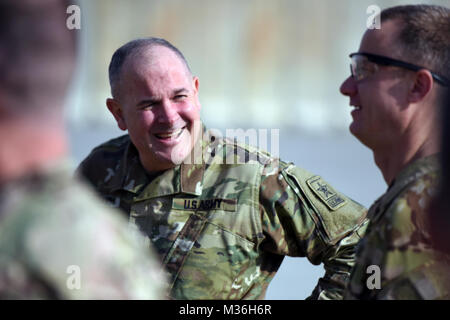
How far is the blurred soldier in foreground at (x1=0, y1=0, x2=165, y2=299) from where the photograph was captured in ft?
4.01

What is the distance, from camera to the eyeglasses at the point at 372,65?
199 centimetres

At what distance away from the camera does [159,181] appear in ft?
9.24

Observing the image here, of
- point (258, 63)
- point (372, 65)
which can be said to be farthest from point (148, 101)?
point (258, 63)

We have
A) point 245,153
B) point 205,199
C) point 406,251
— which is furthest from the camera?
point 245,153

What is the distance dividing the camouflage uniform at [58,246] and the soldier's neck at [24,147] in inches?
0.8

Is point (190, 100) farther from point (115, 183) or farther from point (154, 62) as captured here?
point (115, 183)

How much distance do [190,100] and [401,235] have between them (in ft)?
4.35

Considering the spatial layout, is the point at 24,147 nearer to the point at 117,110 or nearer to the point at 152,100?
the point at 152,100

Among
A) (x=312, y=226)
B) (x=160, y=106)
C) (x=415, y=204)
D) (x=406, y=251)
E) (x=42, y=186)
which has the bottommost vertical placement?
(x=312, y=226)

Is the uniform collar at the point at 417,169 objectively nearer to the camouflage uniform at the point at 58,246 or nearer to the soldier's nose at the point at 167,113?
the camouflage uniform at the point at 58,246

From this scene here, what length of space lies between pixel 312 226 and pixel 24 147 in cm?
162

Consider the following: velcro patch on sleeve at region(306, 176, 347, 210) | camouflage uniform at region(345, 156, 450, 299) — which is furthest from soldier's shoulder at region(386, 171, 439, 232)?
velcro patch on sleeve at region(306, 176, 347, 210)

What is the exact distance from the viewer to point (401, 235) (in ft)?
5.75

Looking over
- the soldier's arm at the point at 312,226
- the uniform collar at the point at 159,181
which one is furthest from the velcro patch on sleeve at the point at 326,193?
the uniform collar at the point at 159,181
